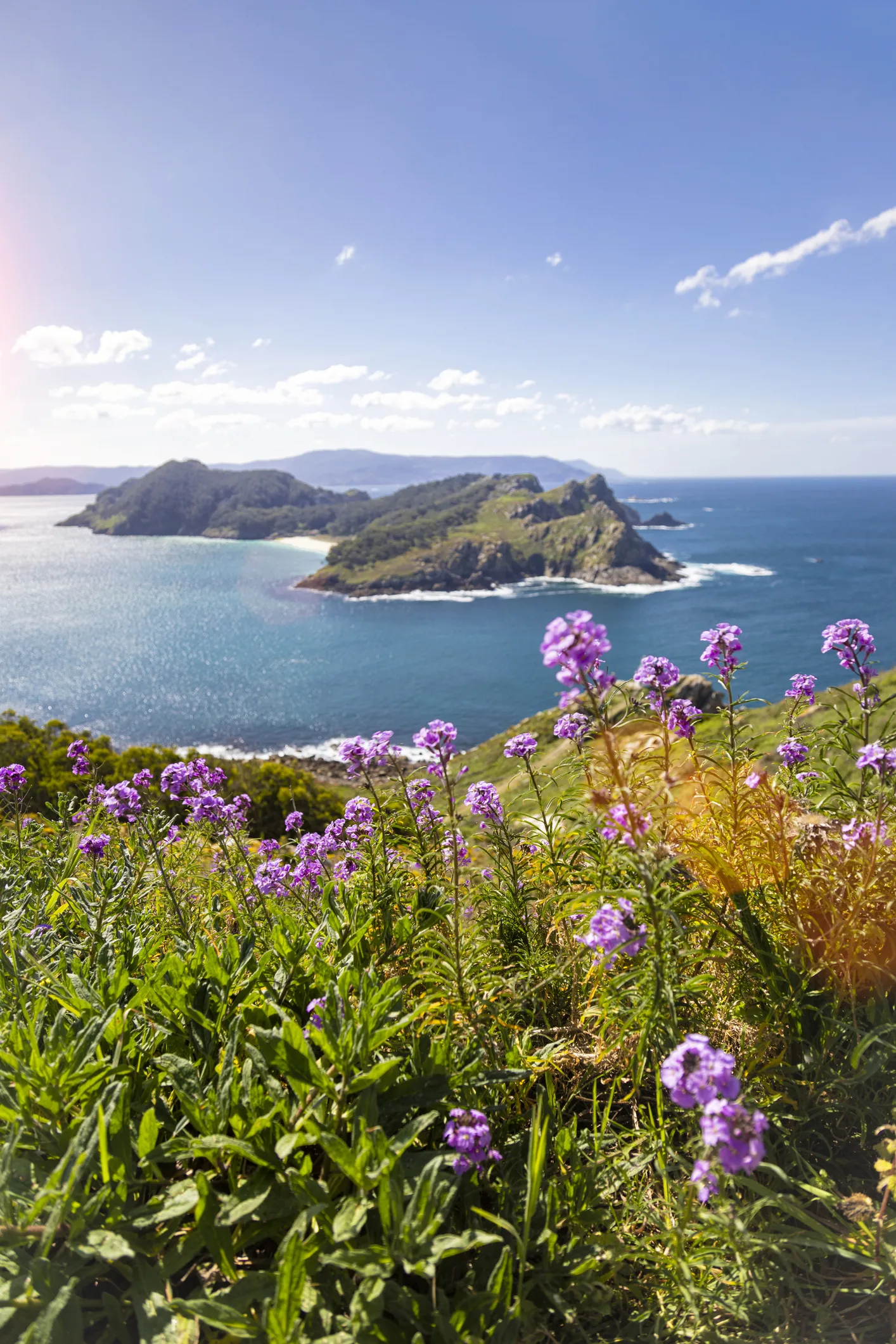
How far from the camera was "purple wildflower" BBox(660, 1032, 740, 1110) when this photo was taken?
1.86 meters

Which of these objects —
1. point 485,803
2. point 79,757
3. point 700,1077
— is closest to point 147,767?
point 79,757

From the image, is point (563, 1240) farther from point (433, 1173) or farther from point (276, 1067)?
point (276, 1067)

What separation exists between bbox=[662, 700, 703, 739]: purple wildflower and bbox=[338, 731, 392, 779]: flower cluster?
5.52 feet

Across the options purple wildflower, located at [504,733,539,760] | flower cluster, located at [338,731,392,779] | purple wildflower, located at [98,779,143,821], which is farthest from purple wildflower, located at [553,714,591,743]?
purple wildflower, located at [98,779,143,821]

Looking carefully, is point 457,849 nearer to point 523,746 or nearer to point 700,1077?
point 523,746

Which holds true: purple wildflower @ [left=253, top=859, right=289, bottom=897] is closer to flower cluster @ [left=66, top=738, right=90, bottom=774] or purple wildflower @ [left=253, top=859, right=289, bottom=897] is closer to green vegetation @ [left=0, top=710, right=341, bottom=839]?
flower cluster @ [left=66, top=738, right=90, bottom=774]

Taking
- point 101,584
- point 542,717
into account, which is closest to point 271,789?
point 542,717

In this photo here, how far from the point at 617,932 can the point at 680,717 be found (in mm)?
1696

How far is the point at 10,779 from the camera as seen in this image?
18.4 feet

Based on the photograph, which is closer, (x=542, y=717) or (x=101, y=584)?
(x=542, y=717)

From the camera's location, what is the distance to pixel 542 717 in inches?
2008

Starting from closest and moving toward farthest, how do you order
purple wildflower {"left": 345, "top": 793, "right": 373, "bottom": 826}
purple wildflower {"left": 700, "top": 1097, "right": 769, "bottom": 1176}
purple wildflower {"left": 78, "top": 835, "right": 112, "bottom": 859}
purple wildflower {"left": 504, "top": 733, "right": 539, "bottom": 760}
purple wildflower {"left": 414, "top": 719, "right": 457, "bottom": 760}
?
purple wildflower {"left": 700, "top": 1097, "right": 769, "bottom": 1176}, purple wildflower {"left": 414, "top": 719, "right": 457, "bottom": 760}, purple wildflower {"left": 504, "top": 733, "right": 539, "bottom": 760}, purple wildflower {"left": 345, "top": 793, "right": 373, "bottom": 826}, purple wildflower {"left": 78, "top": 835, "right": 112, "bottom": 859}

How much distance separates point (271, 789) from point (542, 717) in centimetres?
2542

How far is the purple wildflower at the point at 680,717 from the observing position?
373cm
